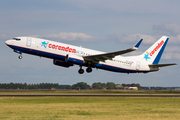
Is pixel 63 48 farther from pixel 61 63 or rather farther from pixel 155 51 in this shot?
pixel 155 51

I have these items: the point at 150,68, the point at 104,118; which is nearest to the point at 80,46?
the point at 150,68

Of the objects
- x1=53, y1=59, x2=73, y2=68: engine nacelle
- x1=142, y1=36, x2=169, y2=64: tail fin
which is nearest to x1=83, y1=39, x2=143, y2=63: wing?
x1=53, y1=59, x2=73, y2=68: engine nacelle

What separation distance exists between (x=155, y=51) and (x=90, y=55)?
1800cm

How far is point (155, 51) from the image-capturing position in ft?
195

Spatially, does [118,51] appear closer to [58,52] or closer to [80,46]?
[80,46]

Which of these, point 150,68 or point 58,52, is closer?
point 58,52

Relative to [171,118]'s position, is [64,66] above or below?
above

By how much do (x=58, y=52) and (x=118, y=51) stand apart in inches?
412

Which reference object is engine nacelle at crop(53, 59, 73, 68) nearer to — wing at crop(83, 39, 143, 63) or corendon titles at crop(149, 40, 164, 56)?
wing at crop(83, 39, 143, 63)

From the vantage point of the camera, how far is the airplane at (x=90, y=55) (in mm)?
44688

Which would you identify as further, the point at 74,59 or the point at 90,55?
the point at 90,55

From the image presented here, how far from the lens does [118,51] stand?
4581 centimetres

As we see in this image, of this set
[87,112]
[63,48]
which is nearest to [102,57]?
[63,48]

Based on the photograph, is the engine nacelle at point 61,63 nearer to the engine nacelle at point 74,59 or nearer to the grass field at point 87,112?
the engine nacelle at point 74,59
